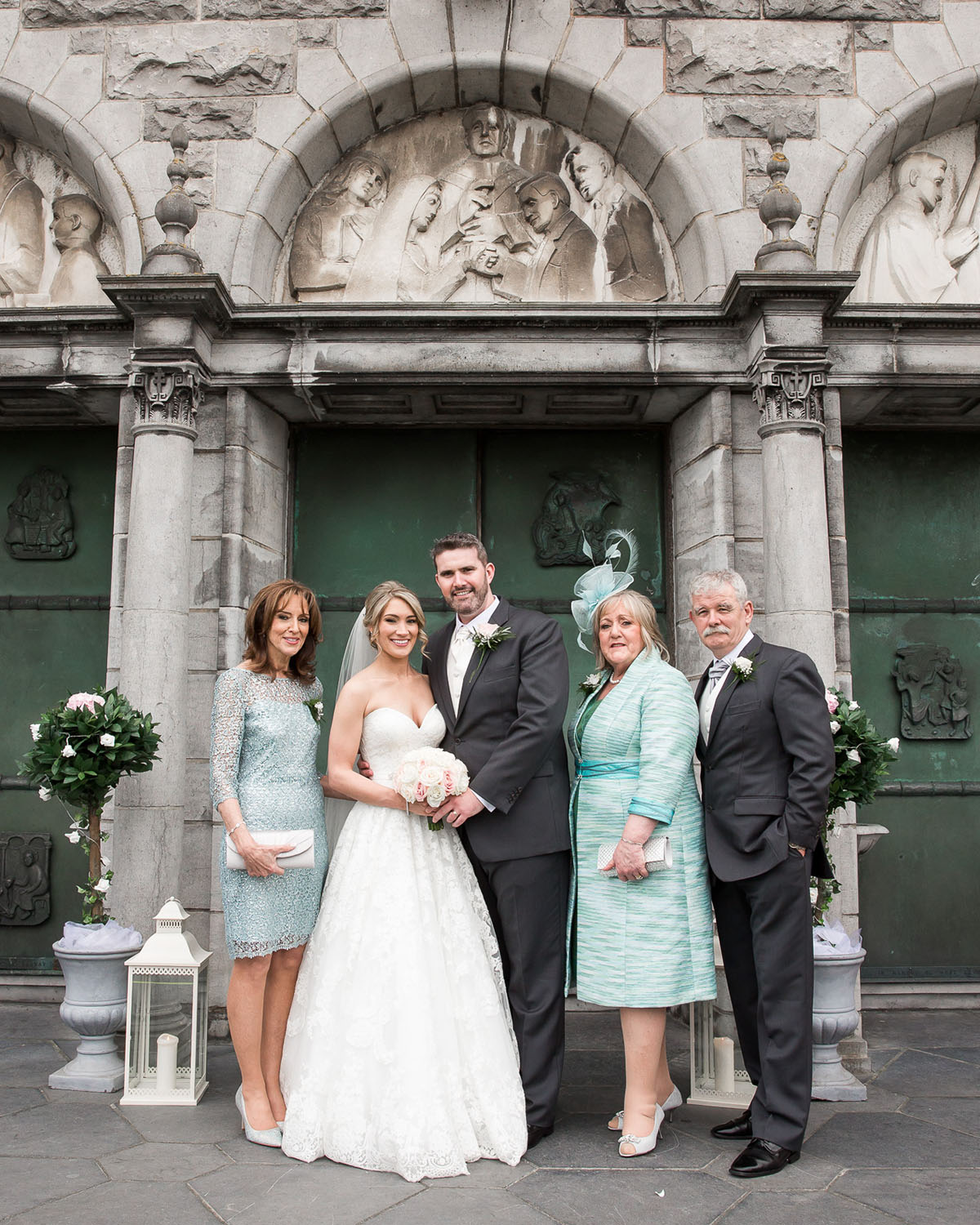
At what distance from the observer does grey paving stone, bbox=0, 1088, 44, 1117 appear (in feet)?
12.9

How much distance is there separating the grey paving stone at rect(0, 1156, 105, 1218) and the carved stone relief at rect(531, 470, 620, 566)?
4.01 metres

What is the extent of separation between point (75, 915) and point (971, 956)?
565 cm

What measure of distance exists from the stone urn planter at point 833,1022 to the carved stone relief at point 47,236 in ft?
18.5

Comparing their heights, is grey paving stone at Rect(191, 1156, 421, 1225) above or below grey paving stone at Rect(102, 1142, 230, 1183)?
above

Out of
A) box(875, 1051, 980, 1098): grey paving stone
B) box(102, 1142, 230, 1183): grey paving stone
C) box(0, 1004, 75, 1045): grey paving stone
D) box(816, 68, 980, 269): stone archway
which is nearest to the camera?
box(102, 1142, 230, 1183): grey paving stone

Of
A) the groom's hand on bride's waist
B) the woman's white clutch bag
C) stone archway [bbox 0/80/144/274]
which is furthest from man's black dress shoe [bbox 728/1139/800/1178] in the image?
stone archway [bbox 0/80/144/274]

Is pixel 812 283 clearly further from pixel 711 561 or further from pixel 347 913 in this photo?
pixel 347 913

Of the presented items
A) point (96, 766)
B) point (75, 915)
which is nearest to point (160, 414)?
point (96, 766)

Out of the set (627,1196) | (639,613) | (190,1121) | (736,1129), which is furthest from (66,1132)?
(639,613)

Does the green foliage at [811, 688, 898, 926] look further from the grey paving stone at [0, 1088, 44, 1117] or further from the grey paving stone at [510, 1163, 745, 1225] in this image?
the grey paving stone at [0, 1088, 44, 1117]

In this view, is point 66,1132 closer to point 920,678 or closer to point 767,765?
point 767,765

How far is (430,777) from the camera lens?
11.2 ft

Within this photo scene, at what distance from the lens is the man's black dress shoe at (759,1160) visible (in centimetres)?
322

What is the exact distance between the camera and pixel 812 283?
16.5 ft
